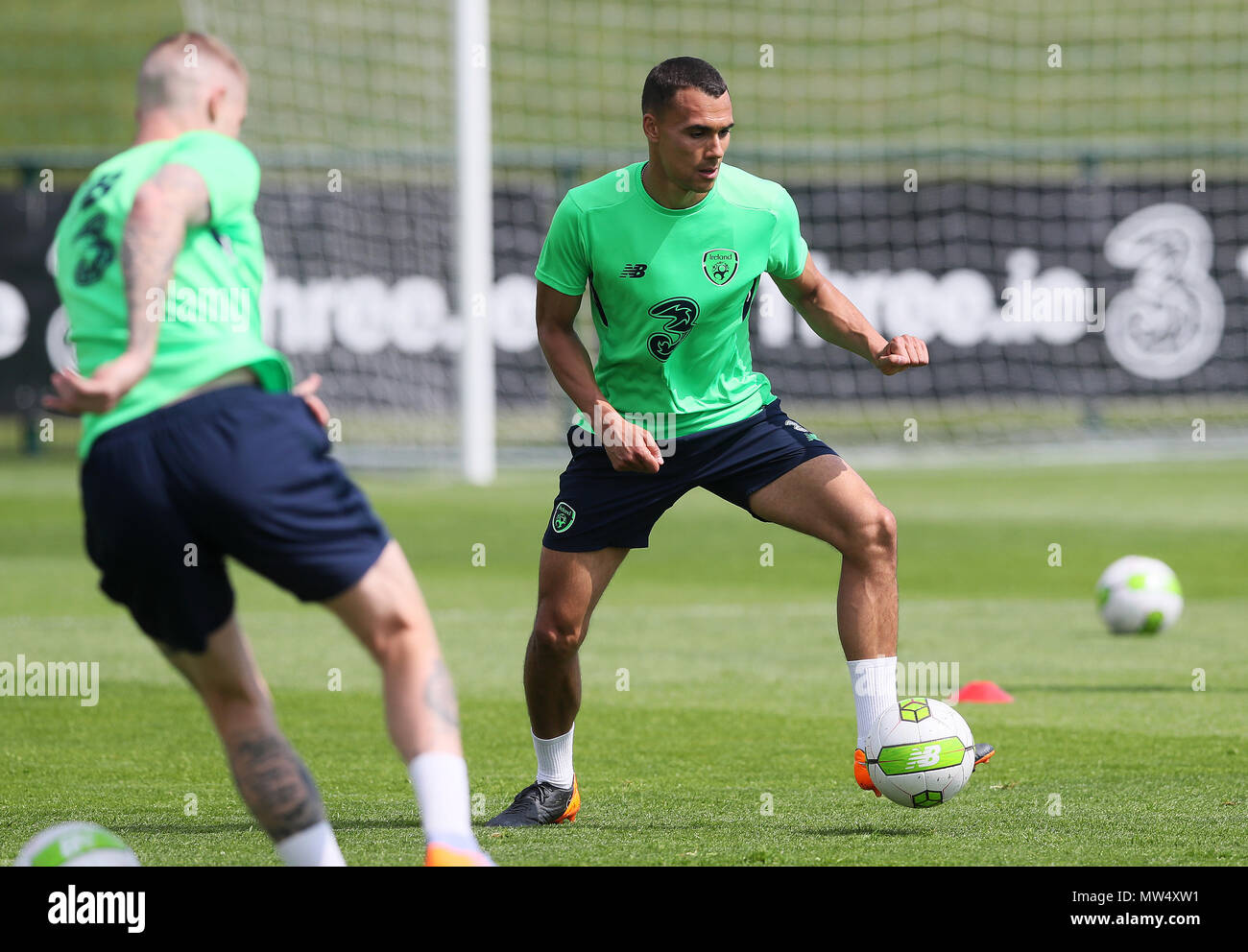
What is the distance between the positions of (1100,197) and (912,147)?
2.25m

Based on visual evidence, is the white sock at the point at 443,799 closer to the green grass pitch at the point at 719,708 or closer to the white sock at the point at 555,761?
the green grass pitch at the point at 719,708

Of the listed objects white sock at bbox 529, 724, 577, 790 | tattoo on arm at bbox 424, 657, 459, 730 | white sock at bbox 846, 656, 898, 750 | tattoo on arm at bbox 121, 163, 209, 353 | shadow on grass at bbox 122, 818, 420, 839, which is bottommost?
shadow on grass at bbox 122, 818, 420, 839

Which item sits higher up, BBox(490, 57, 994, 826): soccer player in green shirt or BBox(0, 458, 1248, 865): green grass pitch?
BBox(490, 57, 994, 826): soccer player in green shirt

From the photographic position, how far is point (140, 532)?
3.96m

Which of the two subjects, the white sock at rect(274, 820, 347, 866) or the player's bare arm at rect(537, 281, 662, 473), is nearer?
the white sock at rect(274, 820, 347, 866)

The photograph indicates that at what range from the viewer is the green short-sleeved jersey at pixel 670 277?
583 centimetres

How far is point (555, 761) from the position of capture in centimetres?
586

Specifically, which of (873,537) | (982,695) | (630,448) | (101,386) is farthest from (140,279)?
(982,695)

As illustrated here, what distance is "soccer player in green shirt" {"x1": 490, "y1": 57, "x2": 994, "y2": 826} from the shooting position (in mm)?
5750

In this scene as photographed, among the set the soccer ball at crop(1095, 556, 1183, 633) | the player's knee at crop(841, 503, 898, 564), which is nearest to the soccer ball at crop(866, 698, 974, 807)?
the player's knee at crop(841, 503, 898, 564)

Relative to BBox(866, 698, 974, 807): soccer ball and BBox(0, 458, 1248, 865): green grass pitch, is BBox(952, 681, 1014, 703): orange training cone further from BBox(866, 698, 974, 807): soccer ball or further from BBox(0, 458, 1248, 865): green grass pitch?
BBox(866, 698, 974, 807): soccer ball

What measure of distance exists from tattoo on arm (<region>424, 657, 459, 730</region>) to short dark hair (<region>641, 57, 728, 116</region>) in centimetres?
221

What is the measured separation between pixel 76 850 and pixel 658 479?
2300mm

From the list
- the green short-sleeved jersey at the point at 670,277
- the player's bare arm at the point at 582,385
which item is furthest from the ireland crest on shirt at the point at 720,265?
the player's bare arm at the point at 582,385
